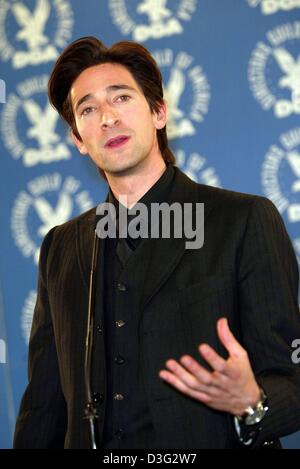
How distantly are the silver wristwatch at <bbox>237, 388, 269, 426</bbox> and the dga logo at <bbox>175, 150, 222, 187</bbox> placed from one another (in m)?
1.26

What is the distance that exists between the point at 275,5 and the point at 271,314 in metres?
1.35

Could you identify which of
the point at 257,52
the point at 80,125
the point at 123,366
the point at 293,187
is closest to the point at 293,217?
the point at 293,187

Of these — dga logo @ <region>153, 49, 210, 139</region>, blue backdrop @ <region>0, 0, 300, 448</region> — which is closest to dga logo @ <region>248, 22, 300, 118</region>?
blue backdrop @ <region>0, 0, 300, 448</region>

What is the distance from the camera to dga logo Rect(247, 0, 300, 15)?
2857 mm

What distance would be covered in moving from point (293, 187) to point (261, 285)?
91 cm

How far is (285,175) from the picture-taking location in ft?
9.23

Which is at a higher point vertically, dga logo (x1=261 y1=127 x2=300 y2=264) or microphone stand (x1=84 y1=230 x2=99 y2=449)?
dga logo (x1=261 y1=127 x2=300 y2=264)

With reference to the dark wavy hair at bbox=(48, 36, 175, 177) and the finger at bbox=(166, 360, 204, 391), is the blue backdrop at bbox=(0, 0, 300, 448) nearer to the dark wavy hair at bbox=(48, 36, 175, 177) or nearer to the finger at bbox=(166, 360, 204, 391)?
the dark wavy hair at bbox=(48, 36, 175, 177)

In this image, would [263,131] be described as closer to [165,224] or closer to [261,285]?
[165,224]

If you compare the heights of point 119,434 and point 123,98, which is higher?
point 123,98

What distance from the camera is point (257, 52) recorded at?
114 inches

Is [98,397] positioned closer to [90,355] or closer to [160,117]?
[90,355]

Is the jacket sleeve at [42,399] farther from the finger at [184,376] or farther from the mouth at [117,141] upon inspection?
the finger at [184,376]

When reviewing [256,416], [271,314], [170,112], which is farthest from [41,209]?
[256,416]
